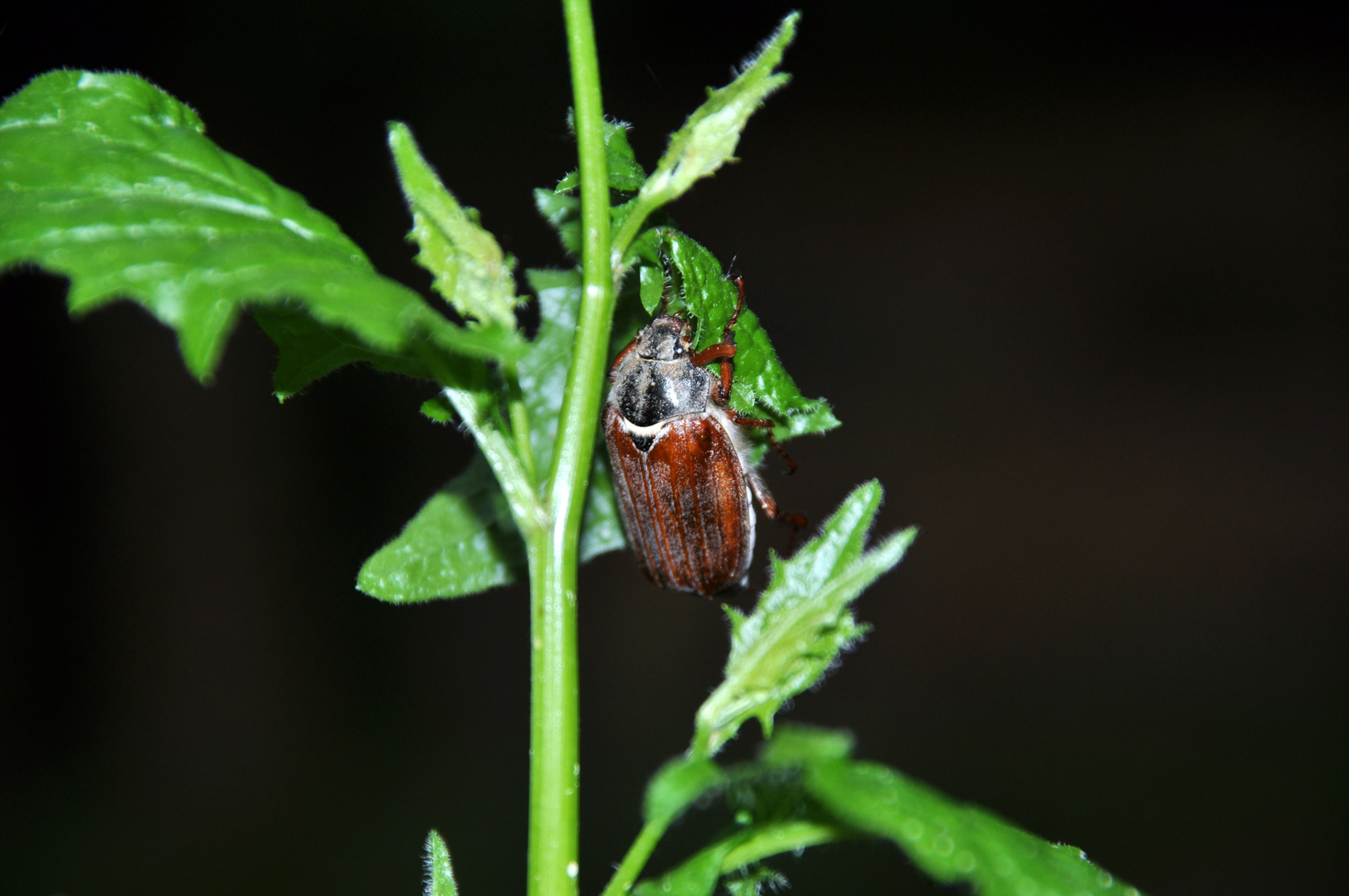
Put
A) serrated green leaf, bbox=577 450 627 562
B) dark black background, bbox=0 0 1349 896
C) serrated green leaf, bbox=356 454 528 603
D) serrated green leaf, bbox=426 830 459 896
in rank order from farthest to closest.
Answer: dark black background, bbox=0 0 1349 896 → serrated green leaf, bbox=577 450 627 562 → serrated green leaf, bbox=356 454 528 603 → serrated green leaf, bbox=426 830 459 896

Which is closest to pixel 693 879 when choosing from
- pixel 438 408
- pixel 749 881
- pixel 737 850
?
pixel 737 850

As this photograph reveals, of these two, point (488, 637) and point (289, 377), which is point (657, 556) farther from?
point (488, 637)

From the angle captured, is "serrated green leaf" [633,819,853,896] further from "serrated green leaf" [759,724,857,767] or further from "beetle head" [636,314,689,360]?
"beetle head" [636,314,689,360]

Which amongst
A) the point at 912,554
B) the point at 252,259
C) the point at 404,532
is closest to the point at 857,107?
the point at 912,554

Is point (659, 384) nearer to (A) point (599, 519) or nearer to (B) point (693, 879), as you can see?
(A) point (599, 519)

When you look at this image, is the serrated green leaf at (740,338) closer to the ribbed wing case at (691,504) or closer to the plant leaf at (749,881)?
the plant leaf at (749,881)

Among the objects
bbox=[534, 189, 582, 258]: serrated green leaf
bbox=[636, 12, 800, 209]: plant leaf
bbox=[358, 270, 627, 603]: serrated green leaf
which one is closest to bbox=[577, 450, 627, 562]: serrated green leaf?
bbox=[358, 270, 627, 603]: serrated green leaf
